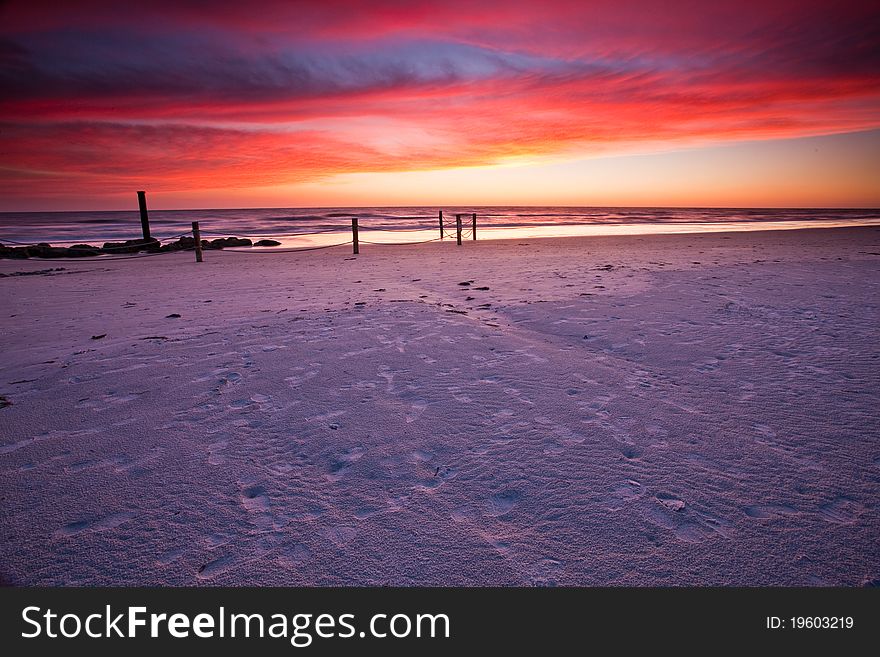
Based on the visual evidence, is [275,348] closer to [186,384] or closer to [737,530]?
[186,384]

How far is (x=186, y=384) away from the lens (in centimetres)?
367

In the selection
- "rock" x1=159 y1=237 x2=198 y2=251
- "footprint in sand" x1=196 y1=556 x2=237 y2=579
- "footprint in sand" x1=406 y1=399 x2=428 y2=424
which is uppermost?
"rock" x1=159 y1=237 x2=198 y2=251

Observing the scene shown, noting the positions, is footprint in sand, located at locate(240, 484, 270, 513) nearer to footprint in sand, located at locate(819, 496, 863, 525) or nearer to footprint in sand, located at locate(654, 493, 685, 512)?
footprint in sand, located at locate(654, 493, 685, 512)

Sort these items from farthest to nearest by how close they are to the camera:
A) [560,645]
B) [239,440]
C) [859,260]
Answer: [859,260]
[239,440]
[560,645]

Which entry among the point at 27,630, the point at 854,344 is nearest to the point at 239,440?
the point at 27,630

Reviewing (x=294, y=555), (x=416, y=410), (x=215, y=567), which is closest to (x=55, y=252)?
(x=416, y=410)

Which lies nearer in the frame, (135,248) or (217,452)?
(217,452)

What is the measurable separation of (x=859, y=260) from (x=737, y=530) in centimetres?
1287

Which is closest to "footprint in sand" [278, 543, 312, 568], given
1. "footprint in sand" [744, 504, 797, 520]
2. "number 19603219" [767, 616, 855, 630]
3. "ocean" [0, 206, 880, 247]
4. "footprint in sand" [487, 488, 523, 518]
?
→ "footprint in sand" [487, 488, 523, 518]

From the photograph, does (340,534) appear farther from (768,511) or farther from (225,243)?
(225,243)

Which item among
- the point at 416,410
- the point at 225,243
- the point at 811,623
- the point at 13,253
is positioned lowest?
the point at 811,623

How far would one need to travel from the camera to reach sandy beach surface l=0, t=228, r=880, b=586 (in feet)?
5.90

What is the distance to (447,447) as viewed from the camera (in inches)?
105

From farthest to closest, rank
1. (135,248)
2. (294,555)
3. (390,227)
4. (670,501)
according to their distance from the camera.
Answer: (390,227) → (135,248) → (670,501) → (294,555)
